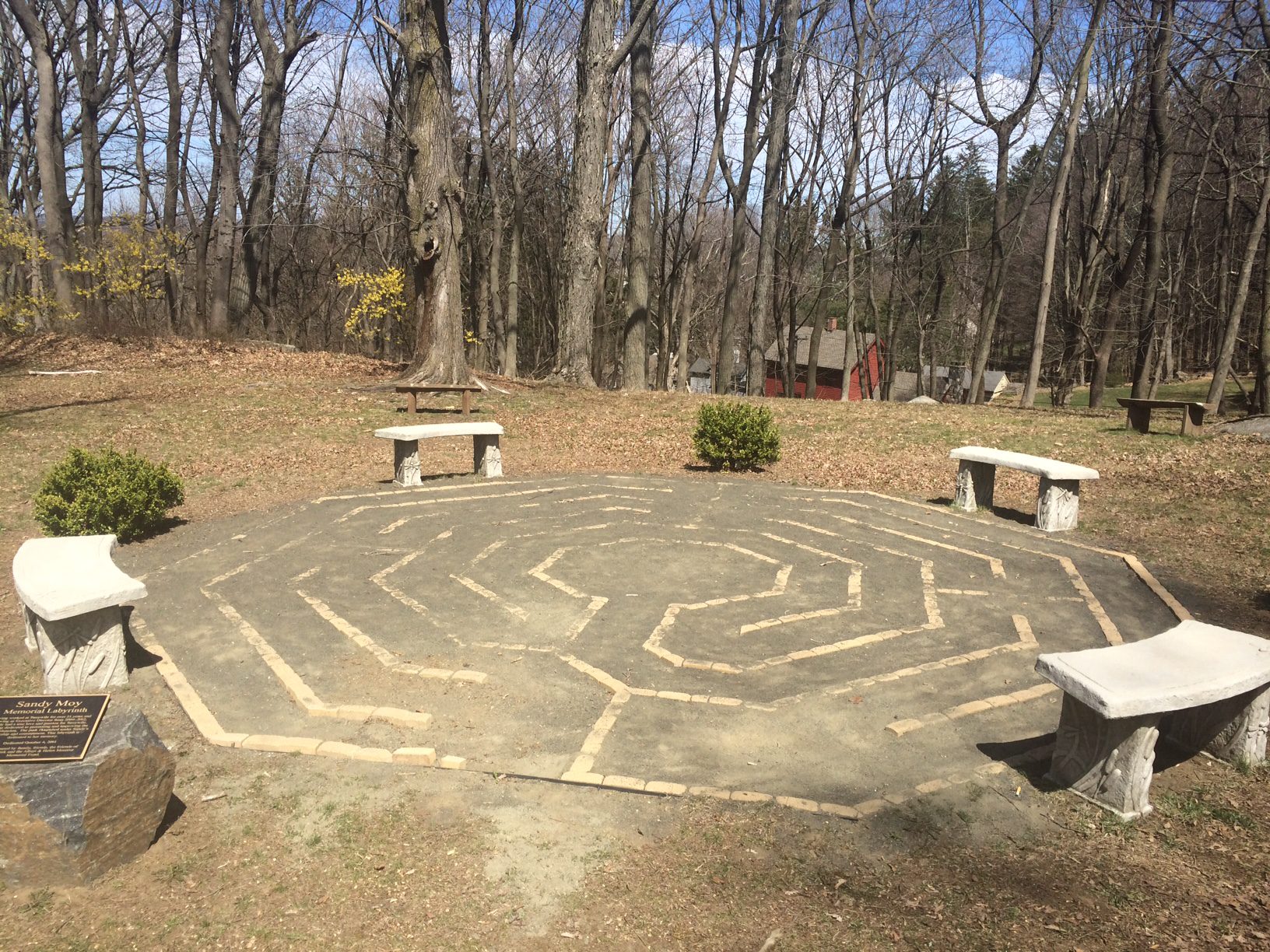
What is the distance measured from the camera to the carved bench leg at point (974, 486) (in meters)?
Answer: 9.02

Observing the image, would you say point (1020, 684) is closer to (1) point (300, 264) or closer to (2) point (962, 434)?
(2) point (962, 434)

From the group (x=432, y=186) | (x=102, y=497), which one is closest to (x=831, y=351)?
(x=432, y=186)

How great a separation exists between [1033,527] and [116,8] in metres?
28.0

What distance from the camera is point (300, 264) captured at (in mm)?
34625

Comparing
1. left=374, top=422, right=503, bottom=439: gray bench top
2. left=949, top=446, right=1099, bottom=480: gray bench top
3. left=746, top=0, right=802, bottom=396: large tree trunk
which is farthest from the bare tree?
left=949, top=446, right=1099, bottom=480: gray bench top

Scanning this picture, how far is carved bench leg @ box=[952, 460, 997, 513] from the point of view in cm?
902

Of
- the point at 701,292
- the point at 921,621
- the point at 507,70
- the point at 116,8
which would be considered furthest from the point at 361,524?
the point at 701,292

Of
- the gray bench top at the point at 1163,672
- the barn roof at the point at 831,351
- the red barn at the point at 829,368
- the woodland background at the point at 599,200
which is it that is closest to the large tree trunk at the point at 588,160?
the woodland background at the point at 599,200

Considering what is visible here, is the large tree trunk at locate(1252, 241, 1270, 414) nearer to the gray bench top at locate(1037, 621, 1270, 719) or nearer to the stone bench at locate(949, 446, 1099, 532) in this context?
the stone bench at locate(949, 446, 1099, 532)

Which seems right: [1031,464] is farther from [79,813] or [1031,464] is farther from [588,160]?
[588,160]

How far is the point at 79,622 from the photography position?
451 cm

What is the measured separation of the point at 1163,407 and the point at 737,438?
7.11 meters

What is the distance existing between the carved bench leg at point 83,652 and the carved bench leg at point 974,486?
7865 millimetres

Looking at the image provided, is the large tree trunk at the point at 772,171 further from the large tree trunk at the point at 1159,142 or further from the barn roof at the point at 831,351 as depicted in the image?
the barn roof at the point at 831,351
